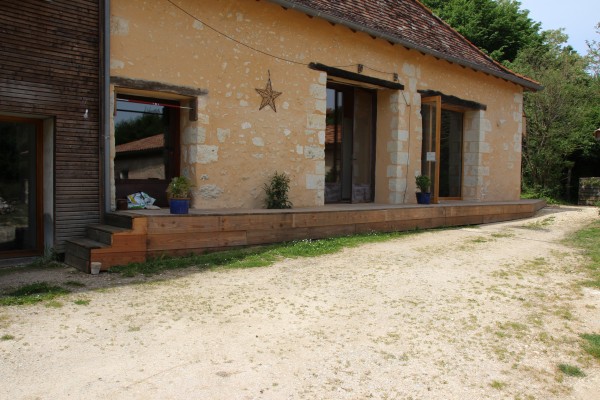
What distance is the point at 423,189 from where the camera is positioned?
9742mm

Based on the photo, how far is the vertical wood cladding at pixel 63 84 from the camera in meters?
5.53

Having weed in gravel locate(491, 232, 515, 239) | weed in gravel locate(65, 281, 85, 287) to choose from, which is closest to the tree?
weed in gravel locate(491, 232, 515, 239)

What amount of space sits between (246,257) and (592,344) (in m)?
3.66

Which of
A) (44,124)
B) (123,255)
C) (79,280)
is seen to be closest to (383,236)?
(123,255)

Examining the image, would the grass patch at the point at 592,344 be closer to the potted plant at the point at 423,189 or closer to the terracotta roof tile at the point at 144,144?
the terracotta roof tile at the point at 144,144

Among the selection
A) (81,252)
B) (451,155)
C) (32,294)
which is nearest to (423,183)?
(451,155)

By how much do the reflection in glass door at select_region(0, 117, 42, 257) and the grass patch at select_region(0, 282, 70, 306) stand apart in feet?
5.74

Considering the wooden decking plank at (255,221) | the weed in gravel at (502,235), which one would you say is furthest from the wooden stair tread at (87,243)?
the weed in gravel at (502,235)

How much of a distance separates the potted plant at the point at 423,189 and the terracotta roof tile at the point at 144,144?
5.08 m

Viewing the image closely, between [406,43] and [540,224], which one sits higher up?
[406,43]

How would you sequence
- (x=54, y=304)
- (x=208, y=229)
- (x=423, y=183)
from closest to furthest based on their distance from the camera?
1. (x=54, y=304)
2. (x=208, y=229)
3. (x=423, y=183)

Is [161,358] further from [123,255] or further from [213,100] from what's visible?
[213,100]

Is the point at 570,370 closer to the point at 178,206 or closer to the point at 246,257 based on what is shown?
the point at 246,257

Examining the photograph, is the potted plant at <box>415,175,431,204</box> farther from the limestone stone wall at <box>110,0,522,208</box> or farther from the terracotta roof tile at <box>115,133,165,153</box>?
the terracotta roof tile at <box>115,133,165,153</box>
